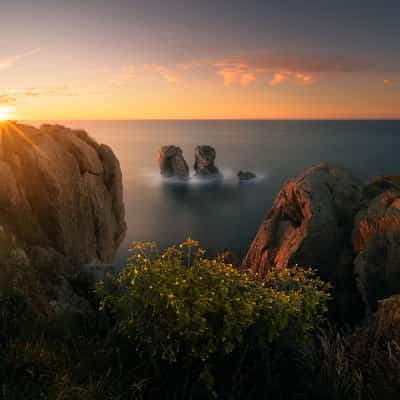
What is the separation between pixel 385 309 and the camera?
8.52 metres

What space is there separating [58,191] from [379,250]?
1518 cm

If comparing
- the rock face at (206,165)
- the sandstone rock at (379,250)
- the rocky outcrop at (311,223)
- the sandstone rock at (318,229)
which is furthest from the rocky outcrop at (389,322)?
the rock face at (206,165)

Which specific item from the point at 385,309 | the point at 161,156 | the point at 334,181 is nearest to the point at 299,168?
the point at 161,156

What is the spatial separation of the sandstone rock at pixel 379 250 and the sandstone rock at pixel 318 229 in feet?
4.22

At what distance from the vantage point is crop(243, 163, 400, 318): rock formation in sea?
17000 mm

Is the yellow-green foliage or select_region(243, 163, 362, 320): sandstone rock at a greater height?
the yellow-green foliage

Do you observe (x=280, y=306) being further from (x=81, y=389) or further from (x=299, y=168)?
(x=299, y=168)

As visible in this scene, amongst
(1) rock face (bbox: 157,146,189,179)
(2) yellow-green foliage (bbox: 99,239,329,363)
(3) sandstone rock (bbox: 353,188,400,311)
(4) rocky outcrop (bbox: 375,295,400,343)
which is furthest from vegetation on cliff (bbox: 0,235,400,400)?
(1) rock face (bbox: 157,146,189,179)

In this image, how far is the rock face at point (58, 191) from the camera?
531 inches

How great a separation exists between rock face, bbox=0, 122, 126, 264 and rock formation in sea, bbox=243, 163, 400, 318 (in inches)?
436

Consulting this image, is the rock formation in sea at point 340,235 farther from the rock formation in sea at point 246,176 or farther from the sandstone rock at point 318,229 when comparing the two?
the rock formation in sea at point 246,176

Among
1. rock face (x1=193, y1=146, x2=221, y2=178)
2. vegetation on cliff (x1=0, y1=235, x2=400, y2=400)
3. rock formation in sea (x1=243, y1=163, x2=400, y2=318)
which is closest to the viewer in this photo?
vegetation on cliff (x1=0, y1=235, x2=400, y2=400)

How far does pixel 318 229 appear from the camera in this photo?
69.5ft

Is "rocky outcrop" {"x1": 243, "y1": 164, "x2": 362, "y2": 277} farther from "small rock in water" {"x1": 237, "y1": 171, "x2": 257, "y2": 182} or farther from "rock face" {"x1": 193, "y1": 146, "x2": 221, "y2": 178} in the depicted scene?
"rock face" {"x1": 193, "y1": 146, "x2": 221, "y2": 178}
